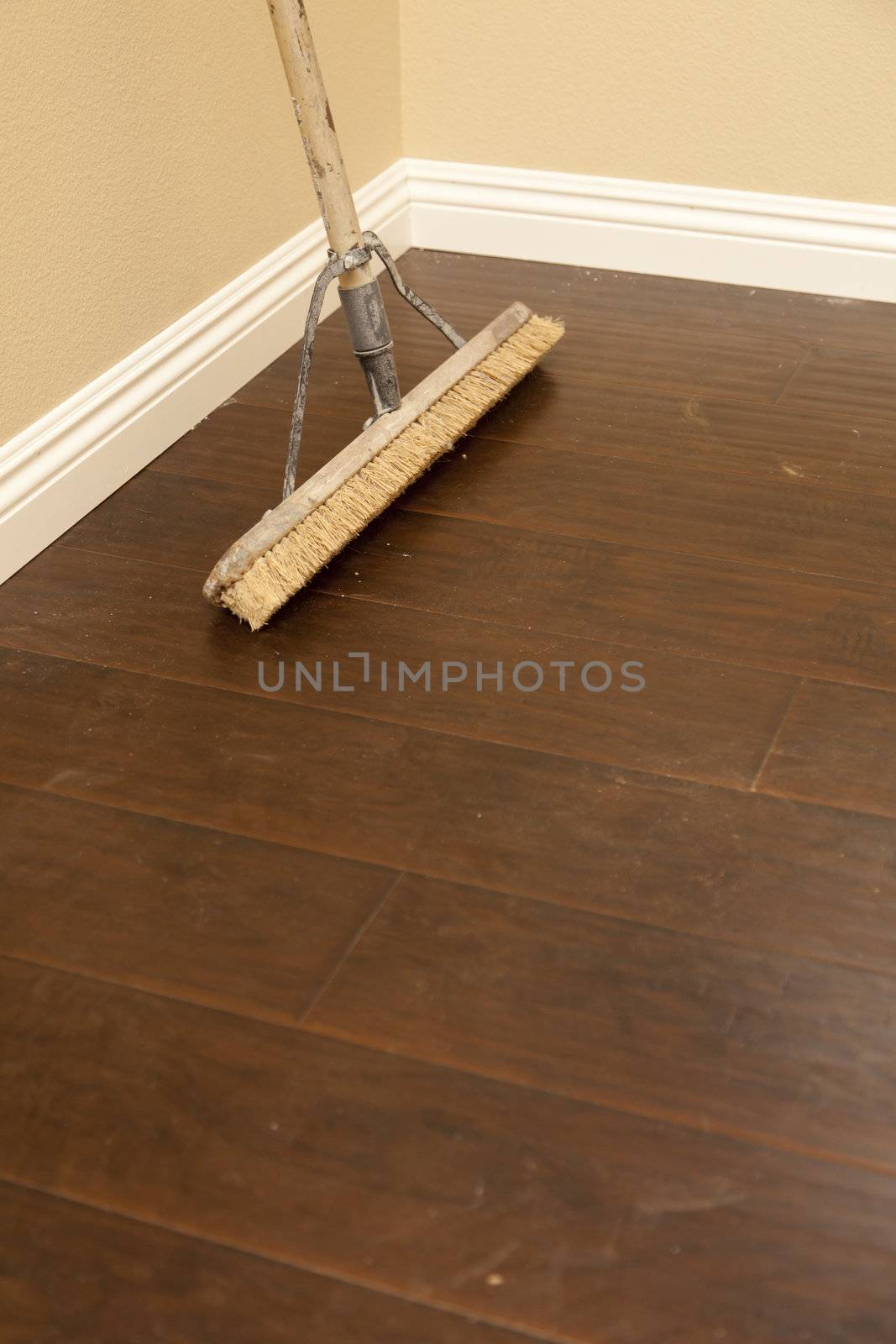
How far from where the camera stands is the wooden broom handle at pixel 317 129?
4.72 ft

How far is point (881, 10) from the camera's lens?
1.83m

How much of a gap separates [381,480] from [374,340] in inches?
7.7

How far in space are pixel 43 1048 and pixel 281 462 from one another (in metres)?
0.94

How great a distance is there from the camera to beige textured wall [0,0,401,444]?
4.77ft

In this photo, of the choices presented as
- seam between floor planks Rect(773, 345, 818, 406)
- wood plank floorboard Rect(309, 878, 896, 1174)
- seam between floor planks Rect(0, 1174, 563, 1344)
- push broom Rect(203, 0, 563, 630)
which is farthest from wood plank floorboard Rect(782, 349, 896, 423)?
seam between floor planks Rect(0, 1174, 563, 1344)

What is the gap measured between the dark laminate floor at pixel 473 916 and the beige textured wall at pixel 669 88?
0.54 meters

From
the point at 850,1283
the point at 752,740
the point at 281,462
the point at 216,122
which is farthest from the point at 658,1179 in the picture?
the point at 216,122

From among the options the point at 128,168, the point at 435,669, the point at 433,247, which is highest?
the point at 128,168

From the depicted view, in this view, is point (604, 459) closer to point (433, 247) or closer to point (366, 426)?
point (366, 426)

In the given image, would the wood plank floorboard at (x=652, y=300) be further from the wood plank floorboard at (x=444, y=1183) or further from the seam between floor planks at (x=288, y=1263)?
the seam between floor planks at (x=288, y=1263)

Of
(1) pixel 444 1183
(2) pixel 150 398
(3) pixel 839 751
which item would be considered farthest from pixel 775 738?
(2) pixel 150 398

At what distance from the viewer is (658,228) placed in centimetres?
210

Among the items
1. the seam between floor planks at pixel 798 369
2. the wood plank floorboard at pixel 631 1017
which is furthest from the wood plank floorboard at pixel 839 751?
the seam between floor planks at pixel 798 369

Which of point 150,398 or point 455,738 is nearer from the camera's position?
point 455,738
